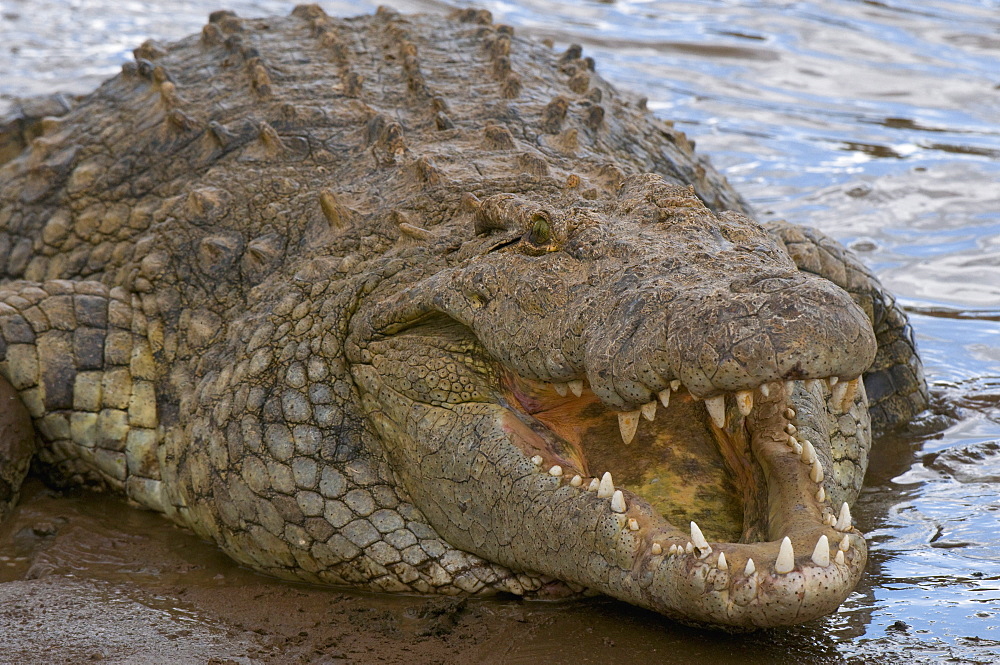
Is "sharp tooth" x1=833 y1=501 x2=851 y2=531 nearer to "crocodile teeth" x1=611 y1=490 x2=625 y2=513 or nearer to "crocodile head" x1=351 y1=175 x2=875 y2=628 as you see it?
"crocodile head" x1=351 y1=175 x2=875 y2=628

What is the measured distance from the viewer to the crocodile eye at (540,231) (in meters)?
3.44

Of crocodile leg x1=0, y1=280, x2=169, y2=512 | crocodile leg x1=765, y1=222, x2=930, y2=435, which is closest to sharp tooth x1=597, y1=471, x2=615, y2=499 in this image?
crocodile leg x1=0, y1=280, x2=169, y2=512

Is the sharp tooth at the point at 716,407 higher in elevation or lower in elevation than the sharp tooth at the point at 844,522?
higher

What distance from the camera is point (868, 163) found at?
8133mm

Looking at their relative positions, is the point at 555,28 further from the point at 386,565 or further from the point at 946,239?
the point at 386,565

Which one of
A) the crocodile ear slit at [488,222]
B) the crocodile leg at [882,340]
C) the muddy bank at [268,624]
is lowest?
the muddy bank at [268,624]

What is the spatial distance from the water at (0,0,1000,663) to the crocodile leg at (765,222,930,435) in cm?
15

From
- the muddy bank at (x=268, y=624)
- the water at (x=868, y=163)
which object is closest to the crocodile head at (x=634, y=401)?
the muddy bank at (x=268, y=624)

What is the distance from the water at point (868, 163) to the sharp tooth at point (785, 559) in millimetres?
471

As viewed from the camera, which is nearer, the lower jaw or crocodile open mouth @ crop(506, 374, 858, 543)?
the lower jaw

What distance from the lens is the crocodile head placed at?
9.32 ft

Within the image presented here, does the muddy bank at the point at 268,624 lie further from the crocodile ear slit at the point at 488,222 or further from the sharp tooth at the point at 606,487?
the crocodile ear slit at the point at 488,222

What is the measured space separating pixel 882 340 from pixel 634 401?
242 cm

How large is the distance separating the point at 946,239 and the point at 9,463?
5.28 metres
